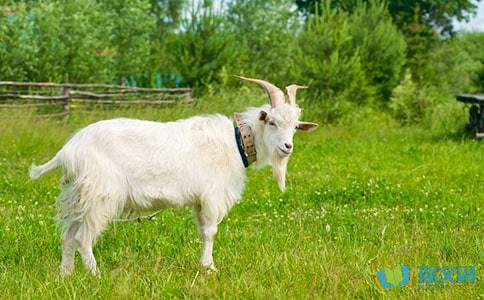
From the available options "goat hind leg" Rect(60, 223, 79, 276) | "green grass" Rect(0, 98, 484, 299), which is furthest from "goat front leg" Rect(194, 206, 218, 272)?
"goat hind leg" Rect(60, 223, 79, 276)

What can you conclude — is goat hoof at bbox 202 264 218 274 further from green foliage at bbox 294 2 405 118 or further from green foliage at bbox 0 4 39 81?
green foliage at bbox 0 4 39 81

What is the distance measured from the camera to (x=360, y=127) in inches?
806

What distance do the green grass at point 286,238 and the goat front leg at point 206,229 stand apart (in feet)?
0.34

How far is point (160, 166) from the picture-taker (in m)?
5.38

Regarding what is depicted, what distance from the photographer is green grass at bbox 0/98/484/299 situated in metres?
4.56

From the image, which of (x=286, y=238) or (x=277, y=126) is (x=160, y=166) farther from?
(x=286, y=238)

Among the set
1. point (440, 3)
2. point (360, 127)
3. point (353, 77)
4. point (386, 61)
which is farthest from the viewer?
point (440, 3)

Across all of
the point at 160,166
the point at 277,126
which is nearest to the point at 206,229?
the point at 160,166

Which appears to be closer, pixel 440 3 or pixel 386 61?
pixel 386 61

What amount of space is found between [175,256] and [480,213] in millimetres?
3549

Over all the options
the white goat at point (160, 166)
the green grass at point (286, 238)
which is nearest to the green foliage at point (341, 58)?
the green grass at point (286, 238)

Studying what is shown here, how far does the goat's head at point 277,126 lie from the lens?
18.4ft

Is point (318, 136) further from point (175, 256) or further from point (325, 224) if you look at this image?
point (175, 256)

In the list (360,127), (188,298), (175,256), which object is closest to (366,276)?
(188,298)
